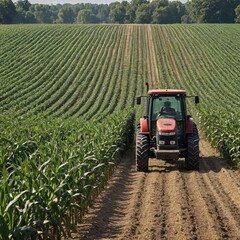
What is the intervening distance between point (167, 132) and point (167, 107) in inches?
40.1

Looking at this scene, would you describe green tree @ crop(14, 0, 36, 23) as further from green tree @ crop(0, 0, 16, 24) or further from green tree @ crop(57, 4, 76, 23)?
green tree @ crop(57, 4, 76, 23)

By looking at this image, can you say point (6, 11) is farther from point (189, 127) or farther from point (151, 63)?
point (189, 127)

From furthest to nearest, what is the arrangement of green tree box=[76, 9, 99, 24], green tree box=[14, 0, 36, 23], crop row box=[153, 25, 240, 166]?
1. green tree box=[76, 9, 99, 24]
2. green tree box=[14, 0, 36, 23]
3. crop row box=[153, 25, 240, 166]

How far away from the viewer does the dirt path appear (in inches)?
286

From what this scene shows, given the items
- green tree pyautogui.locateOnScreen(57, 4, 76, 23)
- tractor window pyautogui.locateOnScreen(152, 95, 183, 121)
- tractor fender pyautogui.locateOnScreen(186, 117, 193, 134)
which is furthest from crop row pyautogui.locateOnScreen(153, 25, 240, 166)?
green tree pyautogui.locateOnScreen(57, 4, 76, 23)

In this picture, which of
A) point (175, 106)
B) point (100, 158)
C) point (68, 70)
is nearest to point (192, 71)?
point (68, 70)

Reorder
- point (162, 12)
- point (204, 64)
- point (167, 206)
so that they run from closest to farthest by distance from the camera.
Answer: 1. point (167, 206)
2. point (204, 64)
3. point (162, 12)

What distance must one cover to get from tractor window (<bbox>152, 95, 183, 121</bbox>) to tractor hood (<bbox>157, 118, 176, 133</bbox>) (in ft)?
1.12

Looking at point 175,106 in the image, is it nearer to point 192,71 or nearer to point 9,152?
point 9,152

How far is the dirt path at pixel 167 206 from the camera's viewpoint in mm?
7270

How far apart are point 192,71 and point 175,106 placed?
28.6 m

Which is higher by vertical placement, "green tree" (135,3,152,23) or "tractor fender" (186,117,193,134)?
"green tree" (135,3,152,23)

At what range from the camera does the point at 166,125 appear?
40.5ft

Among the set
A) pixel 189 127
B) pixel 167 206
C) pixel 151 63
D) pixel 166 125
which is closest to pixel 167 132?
pixel 166 125
